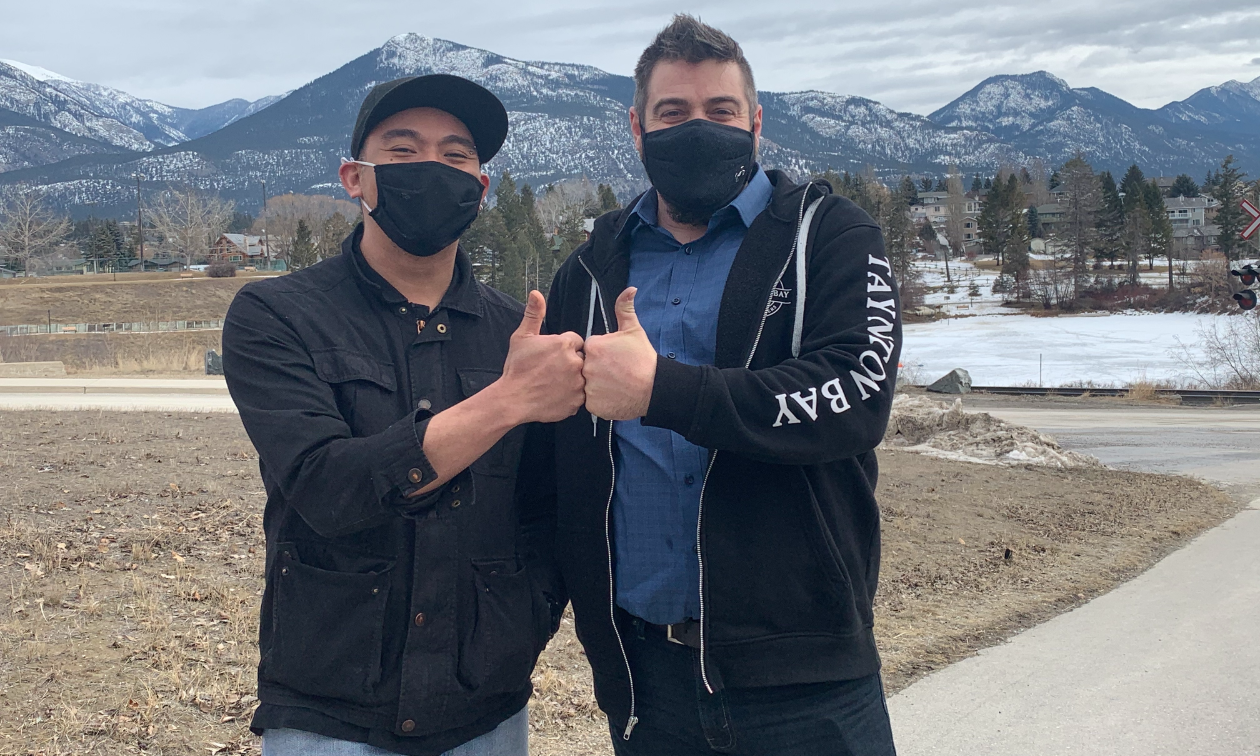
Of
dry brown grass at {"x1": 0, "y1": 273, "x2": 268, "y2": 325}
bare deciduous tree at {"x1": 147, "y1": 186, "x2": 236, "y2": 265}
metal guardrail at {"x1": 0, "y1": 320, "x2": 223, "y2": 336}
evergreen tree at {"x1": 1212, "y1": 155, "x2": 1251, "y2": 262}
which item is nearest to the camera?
metal guardrail at {"x1": 0, "y1": 320, "x2": 223, "y2": 336}

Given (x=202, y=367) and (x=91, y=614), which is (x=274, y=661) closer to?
(x=91, y=614)

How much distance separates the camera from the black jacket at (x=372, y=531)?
93.4 inches

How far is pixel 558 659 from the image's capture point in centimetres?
603

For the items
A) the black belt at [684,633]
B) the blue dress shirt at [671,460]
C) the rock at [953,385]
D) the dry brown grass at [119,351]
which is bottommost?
the rock at [953,385]

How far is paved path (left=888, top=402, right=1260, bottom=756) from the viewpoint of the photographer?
201 inches

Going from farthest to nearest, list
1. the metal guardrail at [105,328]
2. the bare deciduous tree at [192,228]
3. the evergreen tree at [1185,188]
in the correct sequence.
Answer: the evergreen tree at [1185,188] → the bare deciduous tree at [192,228] → the metal guardrail at [105,328]

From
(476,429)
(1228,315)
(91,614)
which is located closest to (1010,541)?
(91,614)

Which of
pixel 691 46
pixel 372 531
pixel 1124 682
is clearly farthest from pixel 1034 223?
pixel 372 531

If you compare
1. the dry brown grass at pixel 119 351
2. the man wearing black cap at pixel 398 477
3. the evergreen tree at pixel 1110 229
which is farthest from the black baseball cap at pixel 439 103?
the evergreen tree at pixel 1110 229

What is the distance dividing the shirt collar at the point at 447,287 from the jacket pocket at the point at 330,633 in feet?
2.49

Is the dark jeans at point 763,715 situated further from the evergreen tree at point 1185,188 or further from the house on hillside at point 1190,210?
the evergreen tree at point 1185,188

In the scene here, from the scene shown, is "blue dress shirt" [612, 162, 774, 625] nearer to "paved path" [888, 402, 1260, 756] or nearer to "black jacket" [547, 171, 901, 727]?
"black jacket" [547, 171, 901, 727]

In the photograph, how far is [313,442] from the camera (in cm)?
236

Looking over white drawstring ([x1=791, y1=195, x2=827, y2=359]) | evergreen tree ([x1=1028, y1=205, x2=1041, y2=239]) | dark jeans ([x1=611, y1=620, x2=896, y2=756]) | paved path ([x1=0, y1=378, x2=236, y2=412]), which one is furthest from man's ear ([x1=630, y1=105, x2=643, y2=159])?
evergreen tree ([x1=1028, y1=205, x2=1041, y2=239])
